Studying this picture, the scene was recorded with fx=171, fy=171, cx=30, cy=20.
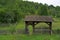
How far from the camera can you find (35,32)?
21.5 meters

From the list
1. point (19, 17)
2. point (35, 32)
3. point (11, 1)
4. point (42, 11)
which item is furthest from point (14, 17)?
point (11, 1)

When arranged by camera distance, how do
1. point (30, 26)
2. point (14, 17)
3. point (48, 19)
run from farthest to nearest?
point (14, 17)
point (30, 26)
point (48, 19)

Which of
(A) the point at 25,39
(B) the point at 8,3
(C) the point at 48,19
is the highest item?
(B) the point at 8,3

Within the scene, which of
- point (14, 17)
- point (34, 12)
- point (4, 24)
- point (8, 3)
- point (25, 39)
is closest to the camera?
point (8, 3)

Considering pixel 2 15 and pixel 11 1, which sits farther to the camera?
pixel 2 15

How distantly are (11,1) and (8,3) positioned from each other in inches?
15.7

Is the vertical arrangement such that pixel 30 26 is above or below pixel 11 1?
below

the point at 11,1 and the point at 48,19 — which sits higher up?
the point at 11,1

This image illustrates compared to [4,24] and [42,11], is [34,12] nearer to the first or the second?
[42,11]

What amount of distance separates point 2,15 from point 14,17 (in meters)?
2.63

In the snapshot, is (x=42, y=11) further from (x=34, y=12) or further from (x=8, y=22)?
(x=8, y=22)

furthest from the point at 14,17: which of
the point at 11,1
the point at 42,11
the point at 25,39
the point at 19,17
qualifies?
the point at 11,1

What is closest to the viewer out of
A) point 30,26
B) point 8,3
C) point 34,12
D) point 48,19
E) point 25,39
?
point 8,3

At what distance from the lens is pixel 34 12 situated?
40406 mm
